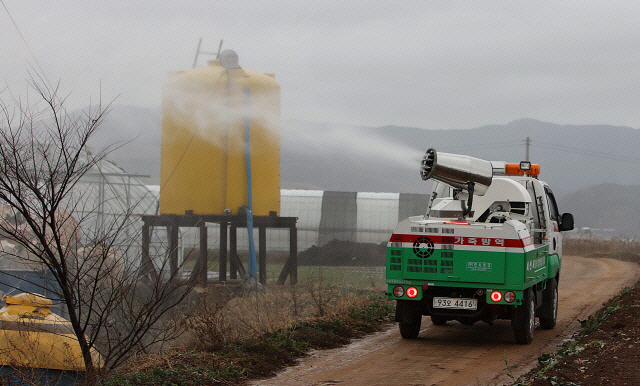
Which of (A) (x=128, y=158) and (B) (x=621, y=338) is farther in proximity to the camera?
(A) (x=128, y=158)

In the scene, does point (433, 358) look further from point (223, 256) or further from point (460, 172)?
point (223, 256)

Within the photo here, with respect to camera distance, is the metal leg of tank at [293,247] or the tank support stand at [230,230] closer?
the tank support stand at [230,230]

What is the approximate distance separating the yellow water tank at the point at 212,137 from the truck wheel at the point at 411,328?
10.6 meters

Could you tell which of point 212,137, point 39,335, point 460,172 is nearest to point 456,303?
point 460,172

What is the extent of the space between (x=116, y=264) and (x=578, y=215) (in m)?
153

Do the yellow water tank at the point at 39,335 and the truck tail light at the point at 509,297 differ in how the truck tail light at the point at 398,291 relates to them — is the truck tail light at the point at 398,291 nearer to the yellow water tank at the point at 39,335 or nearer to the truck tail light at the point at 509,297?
the truck tail light at the point at 509,297

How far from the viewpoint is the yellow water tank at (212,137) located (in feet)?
66.9

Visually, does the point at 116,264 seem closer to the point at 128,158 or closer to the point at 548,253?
the point at 548,253

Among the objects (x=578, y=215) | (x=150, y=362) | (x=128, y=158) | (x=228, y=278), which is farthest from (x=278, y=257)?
(x=578, y=215)

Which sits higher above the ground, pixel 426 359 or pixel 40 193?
pixel 40 193

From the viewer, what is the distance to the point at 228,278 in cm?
2391

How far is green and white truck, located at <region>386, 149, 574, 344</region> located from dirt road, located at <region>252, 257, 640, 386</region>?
0.44 metres

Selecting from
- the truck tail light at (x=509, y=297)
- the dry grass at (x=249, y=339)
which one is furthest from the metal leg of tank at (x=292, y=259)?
the truck tail light at (x=509, y=297)

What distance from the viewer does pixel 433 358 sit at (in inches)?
386
